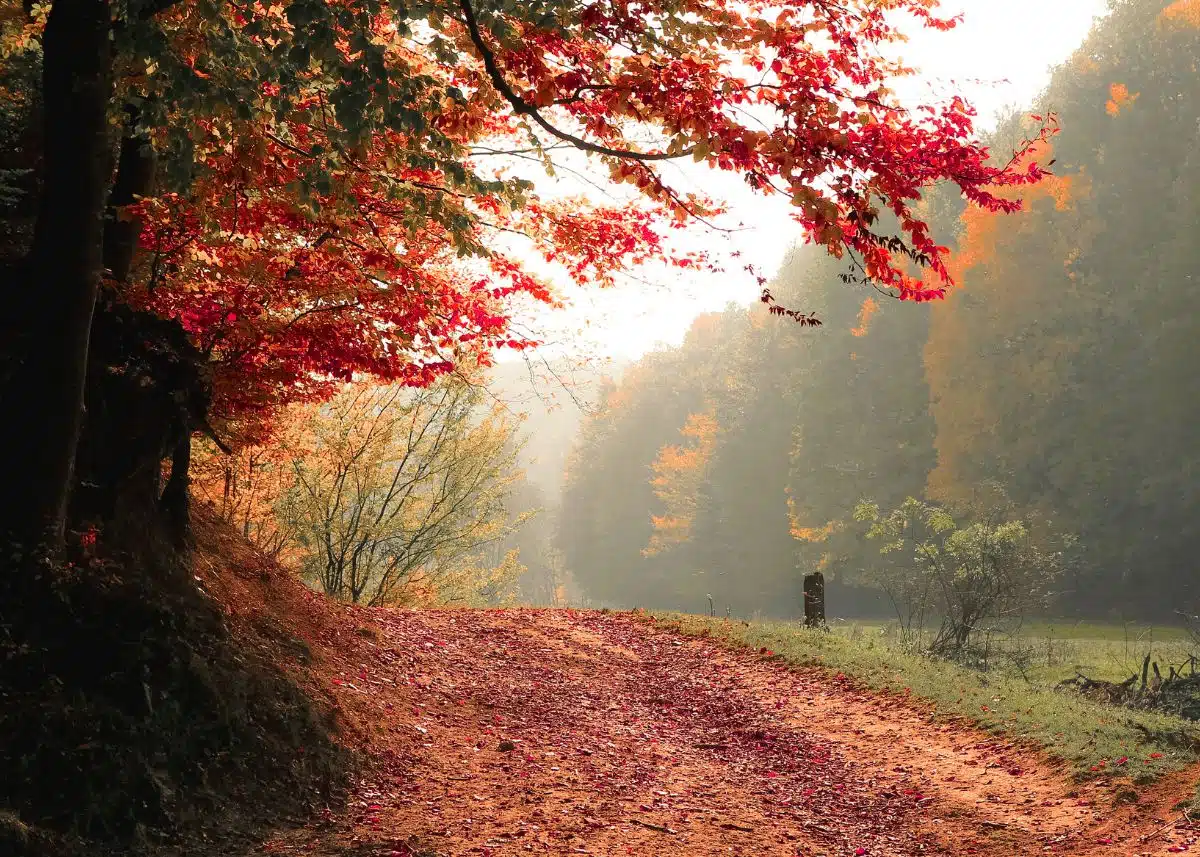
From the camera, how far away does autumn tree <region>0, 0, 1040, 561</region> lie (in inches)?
210

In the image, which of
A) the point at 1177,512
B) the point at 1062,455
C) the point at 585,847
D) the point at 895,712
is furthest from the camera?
the point at 1062,455

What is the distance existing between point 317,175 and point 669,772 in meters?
6.01

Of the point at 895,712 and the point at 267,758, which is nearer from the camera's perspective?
the point at 267,758

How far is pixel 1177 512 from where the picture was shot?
24438 millimetres

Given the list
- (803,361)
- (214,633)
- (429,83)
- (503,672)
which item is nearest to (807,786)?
(503,672)

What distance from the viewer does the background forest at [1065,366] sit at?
25.0m

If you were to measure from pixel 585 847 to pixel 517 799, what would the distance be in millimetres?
984

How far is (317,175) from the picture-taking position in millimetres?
6055

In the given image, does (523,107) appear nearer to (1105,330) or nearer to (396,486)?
(396,486)

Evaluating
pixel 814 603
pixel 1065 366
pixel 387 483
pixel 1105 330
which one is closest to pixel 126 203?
pixel 387 483

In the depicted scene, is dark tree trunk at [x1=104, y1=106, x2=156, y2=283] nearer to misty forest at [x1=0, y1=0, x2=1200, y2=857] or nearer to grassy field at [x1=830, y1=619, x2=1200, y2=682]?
misty forest at [x1=0, y1=0, x2=1200, y2=857]

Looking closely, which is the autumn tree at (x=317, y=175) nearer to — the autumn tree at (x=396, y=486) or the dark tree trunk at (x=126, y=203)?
the dark tree trunk at (x=126, y=203)

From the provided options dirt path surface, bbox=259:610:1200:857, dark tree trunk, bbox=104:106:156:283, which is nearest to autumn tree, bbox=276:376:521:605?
dirt path surface, bbox=259:610:1200:857

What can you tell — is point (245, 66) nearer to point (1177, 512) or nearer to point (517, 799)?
point (517, 799)
